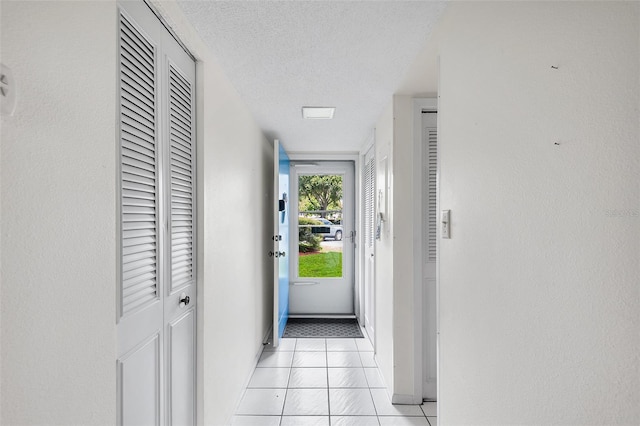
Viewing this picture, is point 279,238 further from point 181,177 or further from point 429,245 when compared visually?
point 181,177

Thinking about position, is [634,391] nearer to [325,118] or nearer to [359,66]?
[359,66]

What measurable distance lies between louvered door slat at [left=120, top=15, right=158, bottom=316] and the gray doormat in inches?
119

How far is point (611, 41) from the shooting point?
2.26ft

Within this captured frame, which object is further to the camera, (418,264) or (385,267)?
(385,267)

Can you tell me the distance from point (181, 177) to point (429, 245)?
172cm

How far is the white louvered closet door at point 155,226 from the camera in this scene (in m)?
1.20

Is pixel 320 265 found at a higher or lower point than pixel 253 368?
higher

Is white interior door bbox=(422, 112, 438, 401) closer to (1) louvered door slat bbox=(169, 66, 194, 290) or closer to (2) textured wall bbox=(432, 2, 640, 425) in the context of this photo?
(2) textured wall bbox=(432, 2, 640, 425)

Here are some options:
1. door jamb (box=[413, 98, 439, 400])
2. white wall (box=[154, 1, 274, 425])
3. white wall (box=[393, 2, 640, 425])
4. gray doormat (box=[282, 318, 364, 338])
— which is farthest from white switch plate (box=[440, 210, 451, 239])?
gray doormat (box=[282, 318, 364, 338])
